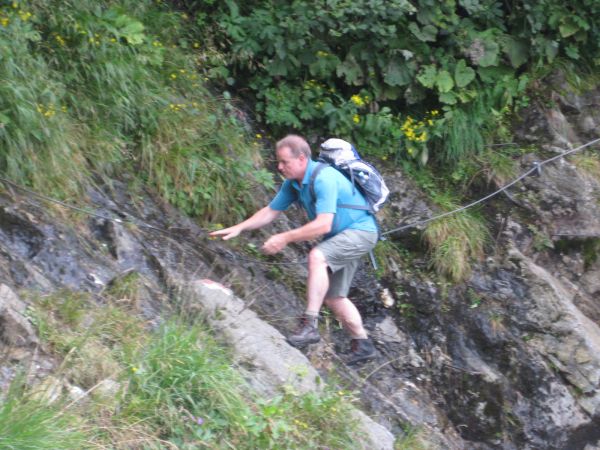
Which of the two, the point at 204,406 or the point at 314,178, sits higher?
the point at 314,178

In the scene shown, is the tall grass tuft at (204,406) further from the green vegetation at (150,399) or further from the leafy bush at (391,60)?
the leafy bush at (391,60)

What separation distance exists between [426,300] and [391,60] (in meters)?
2.51

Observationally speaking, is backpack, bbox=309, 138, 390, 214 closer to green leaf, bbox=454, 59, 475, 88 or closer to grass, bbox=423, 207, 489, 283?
grass, bbox=423, 207, 489, 283

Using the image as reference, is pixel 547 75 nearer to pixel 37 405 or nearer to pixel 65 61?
pixel 65 61

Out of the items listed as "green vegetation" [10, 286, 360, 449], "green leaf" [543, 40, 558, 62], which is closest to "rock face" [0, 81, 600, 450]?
"green vegetation" [10, 286, 360, 449]

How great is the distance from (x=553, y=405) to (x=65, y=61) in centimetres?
510

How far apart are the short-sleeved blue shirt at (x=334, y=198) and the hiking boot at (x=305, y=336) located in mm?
673

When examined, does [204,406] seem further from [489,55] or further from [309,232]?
[489,55]

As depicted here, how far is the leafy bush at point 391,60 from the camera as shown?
28.5ft

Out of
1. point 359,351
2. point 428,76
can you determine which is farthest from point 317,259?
point 428,76

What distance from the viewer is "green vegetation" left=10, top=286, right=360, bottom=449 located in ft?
14.9

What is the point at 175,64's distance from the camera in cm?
835

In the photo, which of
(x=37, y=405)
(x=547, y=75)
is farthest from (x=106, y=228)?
(x=547, y=75)

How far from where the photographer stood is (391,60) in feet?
29.8
